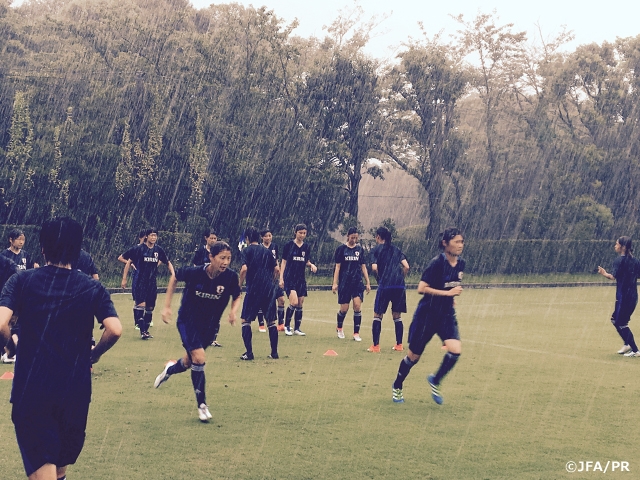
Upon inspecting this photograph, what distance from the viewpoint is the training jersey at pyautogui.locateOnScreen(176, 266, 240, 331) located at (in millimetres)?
8188

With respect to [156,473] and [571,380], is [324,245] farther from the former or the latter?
[156,473]

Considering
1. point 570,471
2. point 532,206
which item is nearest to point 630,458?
point 570,471

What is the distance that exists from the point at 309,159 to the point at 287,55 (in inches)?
194

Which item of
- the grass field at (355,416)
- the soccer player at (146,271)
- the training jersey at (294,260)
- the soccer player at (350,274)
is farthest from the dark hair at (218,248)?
the training jersey at (294,260)

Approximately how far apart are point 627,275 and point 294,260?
6099 mm

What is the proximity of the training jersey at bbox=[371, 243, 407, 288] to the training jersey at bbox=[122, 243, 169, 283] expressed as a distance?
13.9 feet

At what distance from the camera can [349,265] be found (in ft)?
47.6

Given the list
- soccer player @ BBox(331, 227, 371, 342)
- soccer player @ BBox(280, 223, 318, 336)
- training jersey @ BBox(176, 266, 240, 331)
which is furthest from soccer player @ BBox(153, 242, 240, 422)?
soccer player @ BBox(280, 223, 318, 336)

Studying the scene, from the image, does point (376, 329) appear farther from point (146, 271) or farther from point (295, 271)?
point (146, 271)

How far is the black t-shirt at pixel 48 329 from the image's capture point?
14.2ft

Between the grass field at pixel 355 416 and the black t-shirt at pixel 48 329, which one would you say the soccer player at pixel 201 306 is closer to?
the grass field at pixel 355 416

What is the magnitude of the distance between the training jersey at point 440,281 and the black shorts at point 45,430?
500cm

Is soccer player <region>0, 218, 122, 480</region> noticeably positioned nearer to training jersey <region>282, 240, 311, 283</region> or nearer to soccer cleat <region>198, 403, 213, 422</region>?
soccer cleat <region>198, 403, 213, 422</region>

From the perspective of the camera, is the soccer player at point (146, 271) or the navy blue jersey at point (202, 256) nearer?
the soccer player at point (146, 271)
